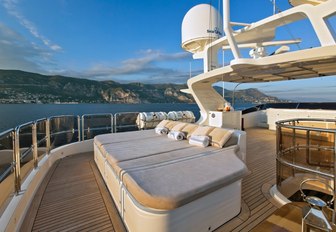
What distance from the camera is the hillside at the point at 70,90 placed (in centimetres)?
3807

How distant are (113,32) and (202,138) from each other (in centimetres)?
1180

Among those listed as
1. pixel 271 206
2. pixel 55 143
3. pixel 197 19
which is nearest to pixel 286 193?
pixel 271 206

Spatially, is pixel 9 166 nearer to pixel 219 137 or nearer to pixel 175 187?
pixel 175 187

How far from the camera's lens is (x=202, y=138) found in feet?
10.5

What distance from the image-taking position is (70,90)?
154ft

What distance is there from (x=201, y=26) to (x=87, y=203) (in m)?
7.75

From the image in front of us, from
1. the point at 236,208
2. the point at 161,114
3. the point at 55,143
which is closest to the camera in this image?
the point at 236,208

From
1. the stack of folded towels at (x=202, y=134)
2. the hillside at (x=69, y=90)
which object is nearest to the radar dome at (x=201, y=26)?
the stack of folded towels at (x=202, y=134)

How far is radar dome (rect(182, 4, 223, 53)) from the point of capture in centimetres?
776

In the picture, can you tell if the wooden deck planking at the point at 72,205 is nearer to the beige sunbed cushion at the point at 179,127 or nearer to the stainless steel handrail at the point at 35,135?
the stainless steel handrail at the point at 35,135

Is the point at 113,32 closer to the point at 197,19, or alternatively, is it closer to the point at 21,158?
the point at 197,19

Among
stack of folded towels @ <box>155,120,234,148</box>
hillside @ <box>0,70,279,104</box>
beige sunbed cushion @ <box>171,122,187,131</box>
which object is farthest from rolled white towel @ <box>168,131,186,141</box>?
hillside @ <box>0,70,279,104</box>

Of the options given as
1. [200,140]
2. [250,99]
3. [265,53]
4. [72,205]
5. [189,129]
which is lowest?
[72,205]

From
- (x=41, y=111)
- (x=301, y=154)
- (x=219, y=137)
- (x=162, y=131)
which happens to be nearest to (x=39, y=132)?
(x=162, y=131)
